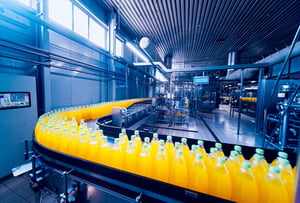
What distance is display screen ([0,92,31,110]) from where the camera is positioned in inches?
73.7

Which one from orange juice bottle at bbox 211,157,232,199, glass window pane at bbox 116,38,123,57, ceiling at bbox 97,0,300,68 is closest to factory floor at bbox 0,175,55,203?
orange juice bottle at bbox 211,157,232,199

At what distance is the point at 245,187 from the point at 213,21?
533 cm

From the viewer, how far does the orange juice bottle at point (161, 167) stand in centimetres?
69

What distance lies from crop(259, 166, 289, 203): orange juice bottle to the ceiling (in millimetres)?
4318

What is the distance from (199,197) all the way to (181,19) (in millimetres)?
5029

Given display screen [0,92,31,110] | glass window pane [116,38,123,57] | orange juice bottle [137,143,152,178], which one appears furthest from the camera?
glass window pane [116,38,123,57]

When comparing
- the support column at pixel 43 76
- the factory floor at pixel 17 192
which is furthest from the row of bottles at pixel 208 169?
the support column at pixel 43 76

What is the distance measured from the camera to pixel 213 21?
408cm

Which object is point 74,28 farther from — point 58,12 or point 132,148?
point 132,148

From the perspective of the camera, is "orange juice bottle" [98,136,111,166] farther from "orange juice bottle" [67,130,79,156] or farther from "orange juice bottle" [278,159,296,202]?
"orange juice bottle" [278,159,296,202]

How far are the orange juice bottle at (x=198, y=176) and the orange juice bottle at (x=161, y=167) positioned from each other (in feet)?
0.48

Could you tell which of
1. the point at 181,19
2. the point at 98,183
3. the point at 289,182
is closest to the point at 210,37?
the point at 181,19

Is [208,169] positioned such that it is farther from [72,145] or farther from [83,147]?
[72,145]

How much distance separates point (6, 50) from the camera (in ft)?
7.29
